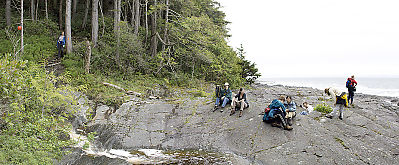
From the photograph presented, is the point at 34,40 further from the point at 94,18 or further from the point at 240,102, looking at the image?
the point at 240,102

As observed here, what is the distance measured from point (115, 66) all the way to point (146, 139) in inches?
321

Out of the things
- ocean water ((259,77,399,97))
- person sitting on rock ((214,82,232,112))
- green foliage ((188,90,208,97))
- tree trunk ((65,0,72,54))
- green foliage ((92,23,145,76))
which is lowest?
ocean water ((259,77,399,97))

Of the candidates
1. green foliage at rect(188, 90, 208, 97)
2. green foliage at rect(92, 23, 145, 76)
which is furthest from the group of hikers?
green foliage at rect(92, 23, 145, 76)

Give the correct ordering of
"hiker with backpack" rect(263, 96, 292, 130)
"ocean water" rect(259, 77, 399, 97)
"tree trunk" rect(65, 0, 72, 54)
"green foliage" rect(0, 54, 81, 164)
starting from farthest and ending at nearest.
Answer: "ocean water" rect(259, 77, 399, 97) → "tree trunk" rect(65, 0, 72, 54) → "hiker with backpack" rect(263, 96, 292, 130) → "green foliage" rect(0, 54, 81, 164)

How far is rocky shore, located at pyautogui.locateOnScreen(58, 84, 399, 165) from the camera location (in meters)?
Result: 5.77

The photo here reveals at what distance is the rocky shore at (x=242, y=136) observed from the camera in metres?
5.77

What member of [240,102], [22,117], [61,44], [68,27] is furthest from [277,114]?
[68,27]

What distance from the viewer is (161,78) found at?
15.9 m

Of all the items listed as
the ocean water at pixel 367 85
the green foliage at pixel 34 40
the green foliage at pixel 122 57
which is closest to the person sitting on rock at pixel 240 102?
the ocean water at pixel 367 85

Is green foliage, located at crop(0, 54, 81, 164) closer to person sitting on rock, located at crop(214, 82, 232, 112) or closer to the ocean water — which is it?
person sitting on rock, located at crop(214, 82, 232, 112)

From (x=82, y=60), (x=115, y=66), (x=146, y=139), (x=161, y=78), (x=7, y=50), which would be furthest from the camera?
(x=161, y=78)

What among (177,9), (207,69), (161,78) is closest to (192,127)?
(161,78)

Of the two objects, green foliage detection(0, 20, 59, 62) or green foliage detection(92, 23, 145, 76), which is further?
green foliage detection(92, 23, 145, 76)

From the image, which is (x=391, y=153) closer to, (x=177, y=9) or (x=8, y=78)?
(x=8, y=78)
